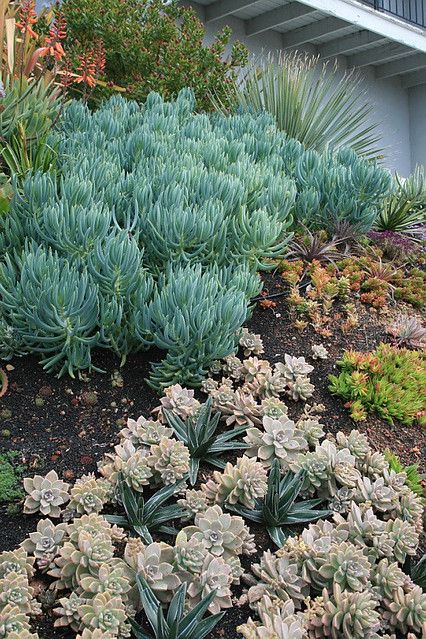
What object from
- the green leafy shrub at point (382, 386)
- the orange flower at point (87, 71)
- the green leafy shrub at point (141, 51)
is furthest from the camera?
the green leafy shrub at point (141, 51)

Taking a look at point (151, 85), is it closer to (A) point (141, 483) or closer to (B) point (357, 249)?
(B) point (357, 249)

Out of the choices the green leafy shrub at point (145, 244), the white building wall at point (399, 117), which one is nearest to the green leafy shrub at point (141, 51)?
the green leafy shrub at point (145, 244)

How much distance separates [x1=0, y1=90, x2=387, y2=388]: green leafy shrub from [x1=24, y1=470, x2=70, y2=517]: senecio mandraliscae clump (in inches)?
28.5

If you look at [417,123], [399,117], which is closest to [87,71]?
[399,117]

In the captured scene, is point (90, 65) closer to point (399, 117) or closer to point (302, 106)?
point (302, 106)

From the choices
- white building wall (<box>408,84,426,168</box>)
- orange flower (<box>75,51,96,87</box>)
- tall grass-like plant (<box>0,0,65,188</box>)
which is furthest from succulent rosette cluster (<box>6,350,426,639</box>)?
white building wall (<box>408,84,426,168</box>)

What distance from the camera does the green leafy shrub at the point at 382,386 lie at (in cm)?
346

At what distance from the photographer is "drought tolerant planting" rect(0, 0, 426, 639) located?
2.38 meters

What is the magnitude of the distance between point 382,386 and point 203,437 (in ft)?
3.32

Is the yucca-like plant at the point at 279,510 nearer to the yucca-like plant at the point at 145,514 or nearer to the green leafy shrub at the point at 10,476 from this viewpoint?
the yucca-like plant at the point at 145,514

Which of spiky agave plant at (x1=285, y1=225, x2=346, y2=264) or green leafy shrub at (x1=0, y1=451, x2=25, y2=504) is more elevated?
spiky agave plant at (x1=285, y1=225, x2=346, y2=264)

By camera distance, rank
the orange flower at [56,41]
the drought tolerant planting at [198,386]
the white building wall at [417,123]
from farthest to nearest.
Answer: the white building wall at [417,123] < the orange flower at [56,41] < the drought tolerant planting at [198,386]

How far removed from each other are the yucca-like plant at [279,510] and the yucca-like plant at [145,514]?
25 centimetres

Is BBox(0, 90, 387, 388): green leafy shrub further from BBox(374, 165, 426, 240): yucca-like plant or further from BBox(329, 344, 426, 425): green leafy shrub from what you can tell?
BBox(374, 165, 426, 240): yucca-like plant
